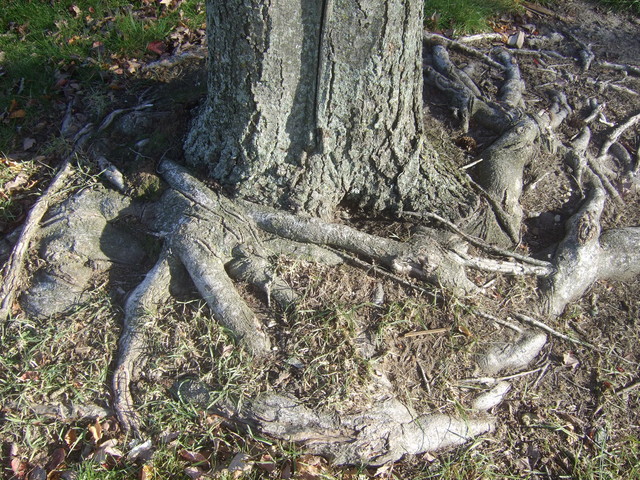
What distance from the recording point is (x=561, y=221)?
385 centimetres

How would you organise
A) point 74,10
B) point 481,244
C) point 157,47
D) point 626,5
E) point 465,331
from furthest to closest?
1. point 626,5
2. point 74,10
3. point 157,47
4. point 481,244
5. point 465,331

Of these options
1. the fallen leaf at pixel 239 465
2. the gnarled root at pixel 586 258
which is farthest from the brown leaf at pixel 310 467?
the gnarled root at pixel 586 258

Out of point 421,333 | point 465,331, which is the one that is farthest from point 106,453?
point 465,331

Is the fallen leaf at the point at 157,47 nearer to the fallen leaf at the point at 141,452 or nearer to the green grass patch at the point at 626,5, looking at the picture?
the fallen leaf at the point at 141,452

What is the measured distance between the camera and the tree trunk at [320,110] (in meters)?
2.84

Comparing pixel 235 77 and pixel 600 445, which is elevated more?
pixel 235 77

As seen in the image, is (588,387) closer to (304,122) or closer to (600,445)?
(600,445)

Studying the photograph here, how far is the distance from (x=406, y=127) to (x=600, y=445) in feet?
7.27

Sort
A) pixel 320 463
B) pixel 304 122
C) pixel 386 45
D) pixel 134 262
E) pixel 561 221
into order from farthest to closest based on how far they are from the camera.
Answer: pixel 561 221 → pixel 134 262 → pixel 304 122 → pixel 386 45 → pixel 320 463

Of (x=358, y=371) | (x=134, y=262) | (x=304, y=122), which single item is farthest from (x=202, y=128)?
(x=358, y=371)

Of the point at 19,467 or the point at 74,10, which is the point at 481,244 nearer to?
the point at 19,467

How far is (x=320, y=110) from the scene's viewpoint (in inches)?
121

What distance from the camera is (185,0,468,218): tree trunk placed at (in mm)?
2840

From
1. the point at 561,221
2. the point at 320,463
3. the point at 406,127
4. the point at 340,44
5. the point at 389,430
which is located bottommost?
the point at 320,463
